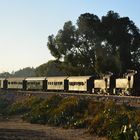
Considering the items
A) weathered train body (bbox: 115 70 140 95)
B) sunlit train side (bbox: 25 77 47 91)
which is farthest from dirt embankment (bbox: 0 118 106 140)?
sunlit train side (bbox: 25 77 47 91)

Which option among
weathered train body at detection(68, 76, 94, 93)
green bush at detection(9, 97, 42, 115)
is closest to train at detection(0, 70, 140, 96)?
weathered train body at detection(68, 76, 94, 93)

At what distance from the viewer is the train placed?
167ft

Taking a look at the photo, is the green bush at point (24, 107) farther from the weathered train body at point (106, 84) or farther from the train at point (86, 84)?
the weathered train body at point (106, 84)

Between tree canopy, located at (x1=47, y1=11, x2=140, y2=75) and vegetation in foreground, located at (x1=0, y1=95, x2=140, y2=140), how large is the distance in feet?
103

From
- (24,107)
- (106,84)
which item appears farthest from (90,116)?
(106,84)

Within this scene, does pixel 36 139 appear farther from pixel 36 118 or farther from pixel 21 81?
pixel 21 81

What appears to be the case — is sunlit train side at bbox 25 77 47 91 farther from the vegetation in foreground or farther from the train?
the vegetation in foreground

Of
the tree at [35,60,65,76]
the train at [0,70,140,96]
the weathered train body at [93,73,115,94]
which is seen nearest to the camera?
the train at [0,70,140,96]

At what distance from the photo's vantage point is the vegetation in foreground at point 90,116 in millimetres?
25281

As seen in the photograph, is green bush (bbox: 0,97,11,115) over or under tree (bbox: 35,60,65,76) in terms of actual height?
under

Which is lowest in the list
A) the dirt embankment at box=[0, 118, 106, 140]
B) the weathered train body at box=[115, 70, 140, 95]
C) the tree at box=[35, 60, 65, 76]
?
the dirt embankment at box=[0, 118, 106, 140]

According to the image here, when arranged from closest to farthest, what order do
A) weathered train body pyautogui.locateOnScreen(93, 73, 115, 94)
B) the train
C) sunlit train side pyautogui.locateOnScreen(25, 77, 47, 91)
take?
the train → weathered train body pyautogui.locateOnScreen(93, 73, 115, 94) → sunlit train side pyautogui.locateOnScreen(25, 77, 47, 91)

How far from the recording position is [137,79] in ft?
165

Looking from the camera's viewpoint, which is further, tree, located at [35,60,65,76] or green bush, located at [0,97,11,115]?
tree, located at [35,60,65,76]
